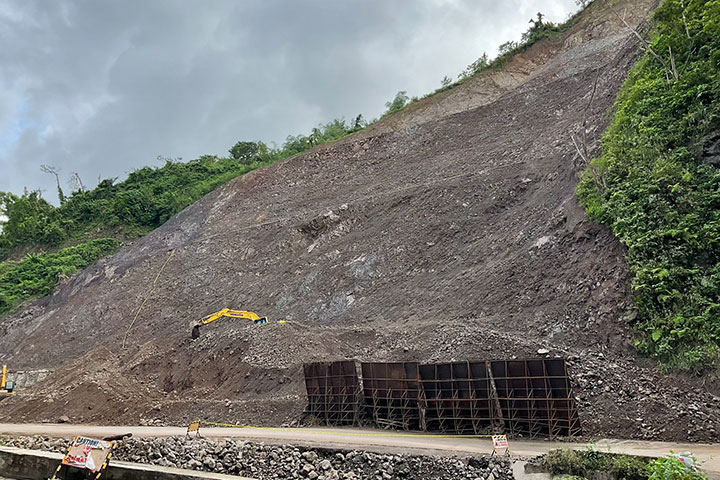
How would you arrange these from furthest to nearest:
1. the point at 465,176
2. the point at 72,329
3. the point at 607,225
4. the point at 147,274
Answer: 1. the point at 147,274
2. the point at 72,329
3. the point at 465,176
4. the point at 607,225

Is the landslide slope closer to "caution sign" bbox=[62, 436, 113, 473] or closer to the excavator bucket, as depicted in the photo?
the excavator bucket

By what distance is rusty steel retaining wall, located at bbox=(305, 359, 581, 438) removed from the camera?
30.2 ft

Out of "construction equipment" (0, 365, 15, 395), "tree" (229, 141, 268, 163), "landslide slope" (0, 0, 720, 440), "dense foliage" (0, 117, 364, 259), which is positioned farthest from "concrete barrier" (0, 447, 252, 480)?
"tree" (229, 141, 268, 163)

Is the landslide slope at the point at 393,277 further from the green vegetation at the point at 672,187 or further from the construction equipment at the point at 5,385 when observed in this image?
the construction equipment at the point at 5,385

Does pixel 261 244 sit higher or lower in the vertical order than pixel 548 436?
higher

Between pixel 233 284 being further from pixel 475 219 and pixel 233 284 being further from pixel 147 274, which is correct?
pixel 475 219

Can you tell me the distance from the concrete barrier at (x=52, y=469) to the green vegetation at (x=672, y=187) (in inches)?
318

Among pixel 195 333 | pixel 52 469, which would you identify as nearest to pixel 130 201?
pixel 195 333

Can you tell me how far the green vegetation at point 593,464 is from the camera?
20.8 feet

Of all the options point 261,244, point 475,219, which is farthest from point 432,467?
point 261,244

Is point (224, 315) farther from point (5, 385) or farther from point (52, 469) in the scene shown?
point (5, 385)

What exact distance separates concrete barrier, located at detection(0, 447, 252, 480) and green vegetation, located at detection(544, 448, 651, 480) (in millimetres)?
4561

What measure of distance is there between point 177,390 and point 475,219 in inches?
467

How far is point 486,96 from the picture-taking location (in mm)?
30766
